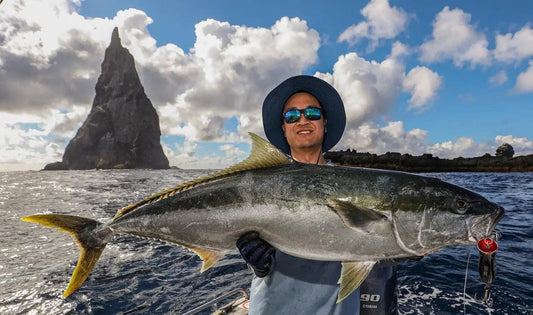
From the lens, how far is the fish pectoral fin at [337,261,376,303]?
8.52 feet

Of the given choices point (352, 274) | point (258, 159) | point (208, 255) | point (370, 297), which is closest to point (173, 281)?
point (208, 255)

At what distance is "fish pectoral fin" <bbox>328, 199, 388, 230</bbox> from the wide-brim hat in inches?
85.5

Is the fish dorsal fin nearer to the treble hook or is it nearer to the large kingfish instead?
the large kingfish

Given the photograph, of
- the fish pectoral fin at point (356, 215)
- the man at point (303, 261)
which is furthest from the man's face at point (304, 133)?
the fish pectoral fin at point (356, 215)

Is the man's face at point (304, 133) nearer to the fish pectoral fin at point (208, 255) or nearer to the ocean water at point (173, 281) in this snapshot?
the fish pectoral fin at point (208, 255)

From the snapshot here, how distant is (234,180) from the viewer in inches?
117

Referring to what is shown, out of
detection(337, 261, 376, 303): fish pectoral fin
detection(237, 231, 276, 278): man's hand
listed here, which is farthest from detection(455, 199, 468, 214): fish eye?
detection(237, 231, 276, 278): man's hand

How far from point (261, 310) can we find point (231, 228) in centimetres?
104

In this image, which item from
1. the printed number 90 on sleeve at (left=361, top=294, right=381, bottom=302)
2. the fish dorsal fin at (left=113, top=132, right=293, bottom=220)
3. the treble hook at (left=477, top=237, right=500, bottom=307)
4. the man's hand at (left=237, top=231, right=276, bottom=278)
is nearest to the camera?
the man's hand at (left=237, top=231, right=276, bottom=278)

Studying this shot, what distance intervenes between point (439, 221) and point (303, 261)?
4.65 ft

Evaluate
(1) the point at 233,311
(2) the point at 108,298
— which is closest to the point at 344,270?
(1) the point at 233,311

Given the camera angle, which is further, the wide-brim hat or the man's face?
the wide-brim hat

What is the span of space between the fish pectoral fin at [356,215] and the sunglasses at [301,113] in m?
1.87

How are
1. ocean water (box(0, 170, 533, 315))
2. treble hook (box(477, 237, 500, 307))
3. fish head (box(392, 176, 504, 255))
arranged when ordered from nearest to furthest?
fish head (box(392, 176, 504, 255)), treble hook (box(477, 237, 500, 307)), ocean water (box(0, 170, 533, 315))
